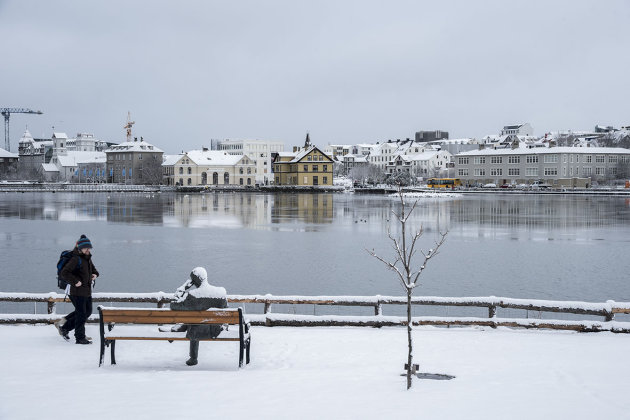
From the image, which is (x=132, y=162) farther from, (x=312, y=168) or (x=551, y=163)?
(x=551, y=163)

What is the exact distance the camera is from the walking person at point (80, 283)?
9141 millimetres

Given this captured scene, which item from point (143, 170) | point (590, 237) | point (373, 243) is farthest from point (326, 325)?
point (143, 170)

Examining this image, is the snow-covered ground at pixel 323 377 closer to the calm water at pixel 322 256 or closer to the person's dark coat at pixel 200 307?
the person's dark coat at pixel 200 307

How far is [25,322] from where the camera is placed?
10688mm

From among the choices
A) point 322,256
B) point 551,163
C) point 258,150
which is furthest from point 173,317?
point 258,150

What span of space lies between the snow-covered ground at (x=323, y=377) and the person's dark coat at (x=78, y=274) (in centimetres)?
84

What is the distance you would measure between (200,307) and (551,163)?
4492 inches

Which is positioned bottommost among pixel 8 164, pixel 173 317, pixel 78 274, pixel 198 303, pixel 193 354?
pixel 193 354

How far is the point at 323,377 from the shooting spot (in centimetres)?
771

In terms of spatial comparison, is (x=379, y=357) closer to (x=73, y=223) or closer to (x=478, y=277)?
(x=478, y=277)

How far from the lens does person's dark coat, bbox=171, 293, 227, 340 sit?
8203 millimetres

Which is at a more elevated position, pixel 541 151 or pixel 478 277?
pixel 541 151

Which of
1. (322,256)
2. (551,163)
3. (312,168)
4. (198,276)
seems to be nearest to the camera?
(198,276)

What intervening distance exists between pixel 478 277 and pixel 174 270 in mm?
10526
